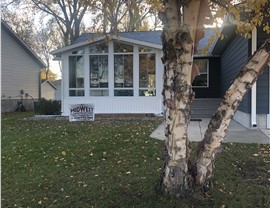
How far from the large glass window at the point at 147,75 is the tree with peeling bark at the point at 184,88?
1042 centimetres

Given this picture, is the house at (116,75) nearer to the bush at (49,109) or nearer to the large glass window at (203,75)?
the bush at (49,109)

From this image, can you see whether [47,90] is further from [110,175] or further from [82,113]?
[110,175]

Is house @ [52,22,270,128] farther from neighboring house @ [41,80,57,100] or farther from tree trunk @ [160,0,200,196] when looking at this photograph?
neighboring house @ [41,80,57,100]

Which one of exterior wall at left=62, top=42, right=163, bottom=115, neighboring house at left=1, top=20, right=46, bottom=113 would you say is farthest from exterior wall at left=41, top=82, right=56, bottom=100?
exterior wall at left=62, top=42, right=163, bottom=115

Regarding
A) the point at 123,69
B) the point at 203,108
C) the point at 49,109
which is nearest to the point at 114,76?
the point at 123,69

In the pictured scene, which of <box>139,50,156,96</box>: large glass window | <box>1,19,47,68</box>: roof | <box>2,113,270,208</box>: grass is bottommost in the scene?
<box>2,113,270,208</box>: grass

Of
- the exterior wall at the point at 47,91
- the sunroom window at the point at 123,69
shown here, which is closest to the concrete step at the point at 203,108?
the sunroom window at the point at 123,69

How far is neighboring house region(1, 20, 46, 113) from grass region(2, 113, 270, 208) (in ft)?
48.2

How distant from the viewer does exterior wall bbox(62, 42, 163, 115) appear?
14.3 metres

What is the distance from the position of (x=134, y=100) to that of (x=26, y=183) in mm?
9737

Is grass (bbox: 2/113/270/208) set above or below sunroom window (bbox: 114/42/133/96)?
below

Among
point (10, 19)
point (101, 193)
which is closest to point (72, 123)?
Result: point (101, 193)

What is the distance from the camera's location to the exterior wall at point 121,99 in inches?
563

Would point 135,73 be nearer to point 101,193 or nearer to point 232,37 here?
point 232,37
